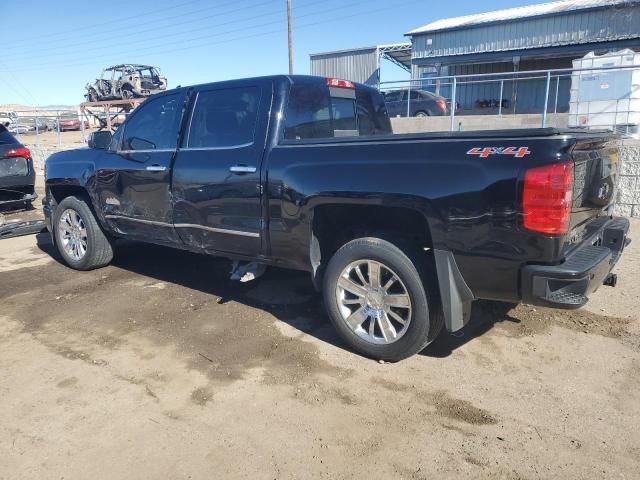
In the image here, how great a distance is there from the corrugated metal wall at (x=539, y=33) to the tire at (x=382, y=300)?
23871 mm

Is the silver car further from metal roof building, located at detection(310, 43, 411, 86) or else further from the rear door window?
the rear door window

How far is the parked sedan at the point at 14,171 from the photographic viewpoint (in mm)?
9086

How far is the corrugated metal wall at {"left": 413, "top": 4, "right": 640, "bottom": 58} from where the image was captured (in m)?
22.1

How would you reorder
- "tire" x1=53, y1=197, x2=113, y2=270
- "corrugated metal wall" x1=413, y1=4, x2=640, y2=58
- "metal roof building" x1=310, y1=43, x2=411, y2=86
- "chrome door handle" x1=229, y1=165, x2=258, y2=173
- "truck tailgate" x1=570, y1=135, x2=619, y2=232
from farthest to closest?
"metal roof building" x1=310, y1=43, x2=411, y2=86 → "corrugated metal wall" x1=413, y1=4, x2=640, y2=58 → "tire" x1=53, y1=197, x2=113, y2=270 → "chrome door handle" x1=229, y1=165, x2=258, y2=173 → "truck tailgate" x1=570, y1=135, x2=619, y2=232

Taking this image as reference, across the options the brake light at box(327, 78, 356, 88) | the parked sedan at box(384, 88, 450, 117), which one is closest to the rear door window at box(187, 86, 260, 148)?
the brake light at box(327, 78, 356, 88)

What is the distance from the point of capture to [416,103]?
47.0 ft

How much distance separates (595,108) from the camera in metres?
11.1

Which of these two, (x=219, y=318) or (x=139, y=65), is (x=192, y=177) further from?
(x=139, y=65)

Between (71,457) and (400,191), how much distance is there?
233cm

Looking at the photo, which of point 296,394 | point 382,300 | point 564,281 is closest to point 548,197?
point 564,281

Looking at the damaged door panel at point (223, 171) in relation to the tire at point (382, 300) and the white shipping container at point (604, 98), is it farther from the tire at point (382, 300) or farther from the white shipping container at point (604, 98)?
the white shipping container at point (604, 98)

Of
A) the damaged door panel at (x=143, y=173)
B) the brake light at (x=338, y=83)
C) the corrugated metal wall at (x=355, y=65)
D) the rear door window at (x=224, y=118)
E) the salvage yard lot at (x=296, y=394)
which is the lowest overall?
the salvage yard lot at (x=296, y=394)

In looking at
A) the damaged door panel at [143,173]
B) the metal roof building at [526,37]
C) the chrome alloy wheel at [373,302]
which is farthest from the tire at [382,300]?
the metal roof building at [526,37]

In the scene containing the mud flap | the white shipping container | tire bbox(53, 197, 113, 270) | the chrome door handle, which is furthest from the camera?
the white shipping container
